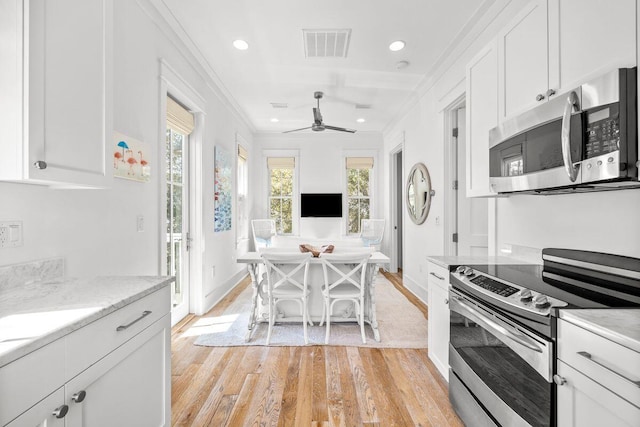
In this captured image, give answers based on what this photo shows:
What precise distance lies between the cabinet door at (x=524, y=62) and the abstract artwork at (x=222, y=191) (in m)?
3.26

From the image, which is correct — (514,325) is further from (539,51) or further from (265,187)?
(265,187)

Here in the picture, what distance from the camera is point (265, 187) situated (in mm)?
6598

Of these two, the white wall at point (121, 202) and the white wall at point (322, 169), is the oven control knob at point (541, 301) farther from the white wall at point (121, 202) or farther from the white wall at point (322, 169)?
the white wall at point (322, 169)

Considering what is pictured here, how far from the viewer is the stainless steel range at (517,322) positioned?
3.76 ft

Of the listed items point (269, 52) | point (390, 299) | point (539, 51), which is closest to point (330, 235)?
point (390, 299)

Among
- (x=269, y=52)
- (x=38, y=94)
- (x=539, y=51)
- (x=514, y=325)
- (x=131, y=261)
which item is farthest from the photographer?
(x=269, y=52)

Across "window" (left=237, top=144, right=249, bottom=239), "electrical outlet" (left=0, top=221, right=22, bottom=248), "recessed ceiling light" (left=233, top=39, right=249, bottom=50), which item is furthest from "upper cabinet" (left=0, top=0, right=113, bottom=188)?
"window" (left=237, top=144, right=249, bottom=239)

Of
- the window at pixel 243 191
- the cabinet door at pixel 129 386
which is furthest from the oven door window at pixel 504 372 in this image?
the window at pixel 243 191

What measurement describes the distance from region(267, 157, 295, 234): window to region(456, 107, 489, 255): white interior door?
381 cm

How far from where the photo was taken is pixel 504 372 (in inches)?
54.1

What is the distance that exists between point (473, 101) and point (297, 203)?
465 cm

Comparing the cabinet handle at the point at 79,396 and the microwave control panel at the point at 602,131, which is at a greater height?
the microwave control panel at the point at 602,131

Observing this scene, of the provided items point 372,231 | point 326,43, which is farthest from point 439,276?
point 372,231

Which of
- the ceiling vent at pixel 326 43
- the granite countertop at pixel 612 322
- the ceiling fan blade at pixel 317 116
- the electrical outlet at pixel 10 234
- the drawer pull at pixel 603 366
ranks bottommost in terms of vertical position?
the drawer pull at pixel 603 366
